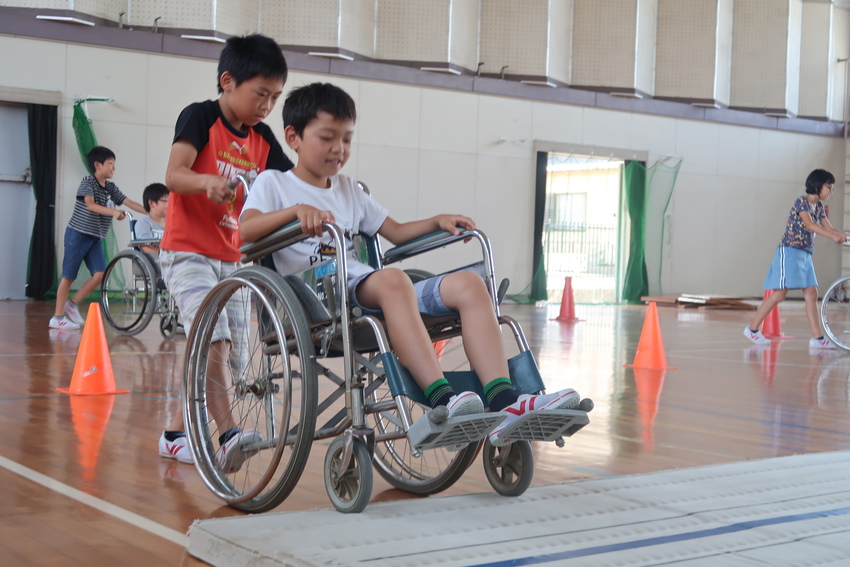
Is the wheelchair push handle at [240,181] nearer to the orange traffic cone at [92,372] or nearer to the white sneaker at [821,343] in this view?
the orange traffic cone at [92,372]

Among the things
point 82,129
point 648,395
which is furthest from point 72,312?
point 648,395

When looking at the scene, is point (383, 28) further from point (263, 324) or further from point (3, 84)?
point (263, 324)

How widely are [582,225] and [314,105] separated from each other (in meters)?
11.1

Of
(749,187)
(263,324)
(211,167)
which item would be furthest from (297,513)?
(749,187)

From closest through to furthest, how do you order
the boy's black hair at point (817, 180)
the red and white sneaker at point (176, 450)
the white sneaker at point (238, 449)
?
the white sneaker at point (238, 449), the red and white sneaker at point (176, 450), the boy's black hair at point (817, 180)

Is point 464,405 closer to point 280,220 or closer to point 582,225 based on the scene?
point 280,220

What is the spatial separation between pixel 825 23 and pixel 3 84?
40.8 feet

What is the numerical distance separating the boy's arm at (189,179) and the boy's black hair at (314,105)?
0.75 ft

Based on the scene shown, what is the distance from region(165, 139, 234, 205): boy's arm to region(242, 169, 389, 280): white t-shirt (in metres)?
0.07

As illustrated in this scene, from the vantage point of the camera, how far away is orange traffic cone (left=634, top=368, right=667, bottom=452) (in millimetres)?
3199

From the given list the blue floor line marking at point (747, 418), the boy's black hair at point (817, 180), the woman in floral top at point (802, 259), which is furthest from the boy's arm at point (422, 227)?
the boy's black hair at point (817, 180)

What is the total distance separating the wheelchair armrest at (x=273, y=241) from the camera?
1.97 metres

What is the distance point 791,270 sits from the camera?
6.96 metres

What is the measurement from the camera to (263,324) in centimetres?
221
